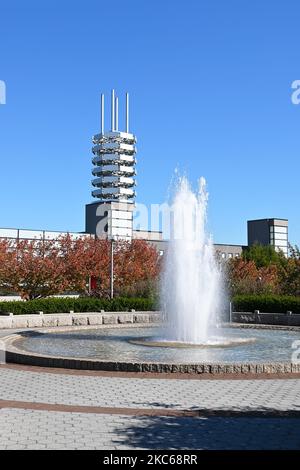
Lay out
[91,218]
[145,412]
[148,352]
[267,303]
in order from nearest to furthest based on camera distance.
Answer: [145,412]
[148,352]
[267,303]
[91,218]

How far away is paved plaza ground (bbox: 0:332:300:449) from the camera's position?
25.3 feet

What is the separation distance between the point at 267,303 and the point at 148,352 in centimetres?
1600

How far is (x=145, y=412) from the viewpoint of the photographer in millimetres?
9492

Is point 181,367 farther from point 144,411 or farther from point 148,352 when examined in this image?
point 144,411

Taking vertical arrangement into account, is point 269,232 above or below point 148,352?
above

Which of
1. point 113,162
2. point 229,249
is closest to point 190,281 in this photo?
point 229,249

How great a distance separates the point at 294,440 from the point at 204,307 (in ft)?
43.7

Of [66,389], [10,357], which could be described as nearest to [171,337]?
[10,357]

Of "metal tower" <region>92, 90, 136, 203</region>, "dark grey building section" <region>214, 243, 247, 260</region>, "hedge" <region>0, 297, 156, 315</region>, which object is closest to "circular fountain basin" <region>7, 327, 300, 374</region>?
"hedge" <region>0, 297, 156, 315</region>

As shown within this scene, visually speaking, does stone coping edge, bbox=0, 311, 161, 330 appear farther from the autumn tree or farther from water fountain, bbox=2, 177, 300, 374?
the autumn tree

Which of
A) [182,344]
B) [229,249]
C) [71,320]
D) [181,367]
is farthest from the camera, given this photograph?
[229,249]

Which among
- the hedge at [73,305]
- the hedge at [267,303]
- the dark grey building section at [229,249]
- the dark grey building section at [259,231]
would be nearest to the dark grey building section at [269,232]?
the dark grey building section at [259,231]

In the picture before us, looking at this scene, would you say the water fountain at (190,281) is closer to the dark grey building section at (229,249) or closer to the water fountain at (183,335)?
the water fountain at (183,335)
